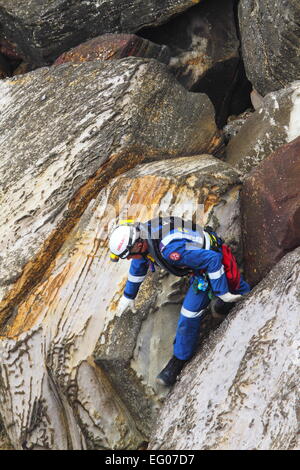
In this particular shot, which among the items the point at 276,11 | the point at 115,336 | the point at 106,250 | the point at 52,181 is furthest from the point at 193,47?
the point at 115,336

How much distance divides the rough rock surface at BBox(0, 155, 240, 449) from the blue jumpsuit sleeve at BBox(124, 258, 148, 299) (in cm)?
22

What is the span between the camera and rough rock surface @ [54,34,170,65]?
9.75 m

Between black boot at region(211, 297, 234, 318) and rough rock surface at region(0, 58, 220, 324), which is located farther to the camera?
rough rock surface at region(0, 58, 220, 324)

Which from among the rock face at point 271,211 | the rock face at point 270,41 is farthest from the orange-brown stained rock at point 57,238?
the rock face at point 270,41

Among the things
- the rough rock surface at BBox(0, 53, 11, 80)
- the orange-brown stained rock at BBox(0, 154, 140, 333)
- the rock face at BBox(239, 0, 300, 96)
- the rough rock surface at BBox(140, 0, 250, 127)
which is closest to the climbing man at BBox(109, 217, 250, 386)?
the orange-brown stained rock at BBox(0, 154, 140, 333)

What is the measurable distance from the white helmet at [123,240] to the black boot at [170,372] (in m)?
1.23

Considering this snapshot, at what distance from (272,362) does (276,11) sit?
15.3ft

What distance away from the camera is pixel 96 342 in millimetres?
6762

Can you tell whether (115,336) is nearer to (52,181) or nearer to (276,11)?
(52,181)

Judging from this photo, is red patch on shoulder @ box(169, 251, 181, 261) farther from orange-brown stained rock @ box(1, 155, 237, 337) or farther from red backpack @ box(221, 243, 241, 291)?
orange-brown stained rock @ box(1, 155, 237, 337)

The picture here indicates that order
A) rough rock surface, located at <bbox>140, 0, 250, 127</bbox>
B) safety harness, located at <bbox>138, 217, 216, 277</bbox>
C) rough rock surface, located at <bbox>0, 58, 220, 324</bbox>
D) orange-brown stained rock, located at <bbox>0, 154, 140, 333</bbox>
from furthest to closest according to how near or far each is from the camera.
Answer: rough rock surface, located at <bbox>140, 0, 250, 127</bbox> → rough rock surface, located at <bbox>0, 58, 220, 324</bbox> → orange-brown stained rock, located at <bbox>0, 154, 140, 333</bbox> → safety harness, located at <bbox>138, 217, 216, 277</bbox>

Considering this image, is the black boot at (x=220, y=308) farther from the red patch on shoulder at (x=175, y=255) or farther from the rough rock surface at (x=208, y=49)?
the rough rock surface at (x=208, y=49)

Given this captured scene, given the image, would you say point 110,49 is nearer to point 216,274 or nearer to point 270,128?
point 270,128

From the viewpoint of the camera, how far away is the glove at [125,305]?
6.69 metres
